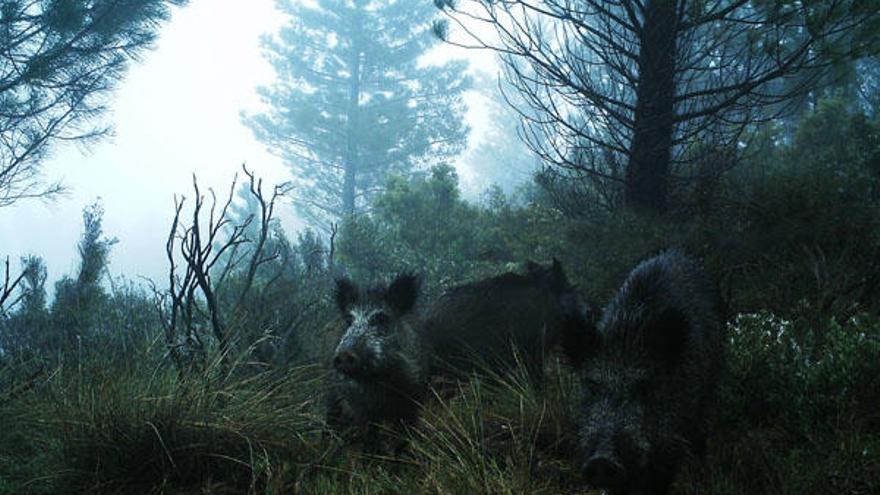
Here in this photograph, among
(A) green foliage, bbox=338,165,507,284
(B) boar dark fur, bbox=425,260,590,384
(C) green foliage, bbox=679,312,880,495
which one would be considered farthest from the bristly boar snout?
(A) green foliage, bbox=338,165,507,284

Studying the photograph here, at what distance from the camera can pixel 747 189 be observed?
373 inches

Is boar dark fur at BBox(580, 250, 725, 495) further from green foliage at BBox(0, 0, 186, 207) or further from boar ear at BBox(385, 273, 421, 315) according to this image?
green foliage at BBox(0, 0, 186, 207)

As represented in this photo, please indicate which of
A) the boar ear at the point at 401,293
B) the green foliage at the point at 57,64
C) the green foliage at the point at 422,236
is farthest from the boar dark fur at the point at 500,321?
the green foliage at the point at 57,64

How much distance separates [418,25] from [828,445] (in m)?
31.1

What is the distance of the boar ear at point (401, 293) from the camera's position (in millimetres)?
4871

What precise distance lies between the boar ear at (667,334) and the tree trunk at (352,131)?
27501mm

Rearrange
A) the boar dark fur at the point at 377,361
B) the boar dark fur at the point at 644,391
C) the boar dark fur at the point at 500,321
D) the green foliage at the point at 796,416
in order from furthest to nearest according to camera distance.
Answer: the boar dark fur at the point at 500,321
the boar dark fur at the point at 377,361
the green foliage at the point at 796,416
the boar dark fur at the point at 644,391

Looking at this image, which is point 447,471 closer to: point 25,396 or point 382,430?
point 382,430

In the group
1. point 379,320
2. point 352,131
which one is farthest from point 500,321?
point 352,131

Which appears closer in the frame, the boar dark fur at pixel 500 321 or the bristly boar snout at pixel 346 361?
the bristly boar snout at pixel 346 361

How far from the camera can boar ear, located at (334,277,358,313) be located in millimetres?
4969

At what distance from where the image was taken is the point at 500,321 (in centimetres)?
574

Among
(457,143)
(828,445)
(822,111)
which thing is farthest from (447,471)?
(457,143)

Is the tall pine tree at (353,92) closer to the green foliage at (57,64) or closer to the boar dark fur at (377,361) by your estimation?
the green foliage at (57,64)
